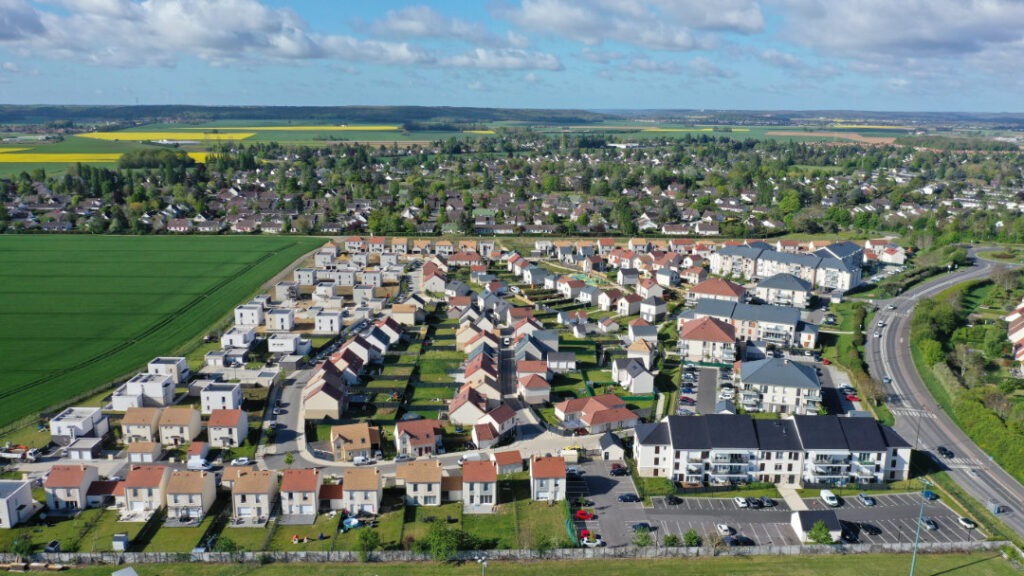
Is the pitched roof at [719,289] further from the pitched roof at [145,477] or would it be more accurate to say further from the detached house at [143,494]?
the detached house at [143,494]

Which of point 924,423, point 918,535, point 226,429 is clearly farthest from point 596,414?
point 226,429

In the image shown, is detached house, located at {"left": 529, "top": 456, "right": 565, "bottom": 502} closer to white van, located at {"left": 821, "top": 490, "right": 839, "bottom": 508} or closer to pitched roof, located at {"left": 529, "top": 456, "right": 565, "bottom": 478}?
pitched roof, located at {"left": 529, "top": 456, "right": 565, "bottom": 478}

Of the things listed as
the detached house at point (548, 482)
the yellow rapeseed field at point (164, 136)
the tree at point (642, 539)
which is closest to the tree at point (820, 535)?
the tree at point (642, 539)

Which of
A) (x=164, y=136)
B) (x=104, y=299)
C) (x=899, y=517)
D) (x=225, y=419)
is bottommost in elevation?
(x=899, y=517)

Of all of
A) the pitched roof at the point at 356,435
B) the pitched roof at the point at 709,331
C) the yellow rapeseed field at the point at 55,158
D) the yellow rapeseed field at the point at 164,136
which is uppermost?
the yellow rapeseed field at the point at 164,136

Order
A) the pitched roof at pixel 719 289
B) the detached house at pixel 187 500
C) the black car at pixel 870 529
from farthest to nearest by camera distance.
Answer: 1. the pitched roof at pixel 719 289
2. the detached house at pixel 187 500
3. the black car at pixel 870 529

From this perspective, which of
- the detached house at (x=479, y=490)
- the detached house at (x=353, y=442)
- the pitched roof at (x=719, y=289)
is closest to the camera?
the detached house at (x=479, y=490)

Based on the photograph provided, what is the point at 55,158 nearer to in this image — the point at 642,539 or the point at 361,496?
the point at 361,496

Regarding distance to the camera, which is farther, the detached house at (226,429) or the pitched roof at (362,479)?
the detached house at (226,429)
